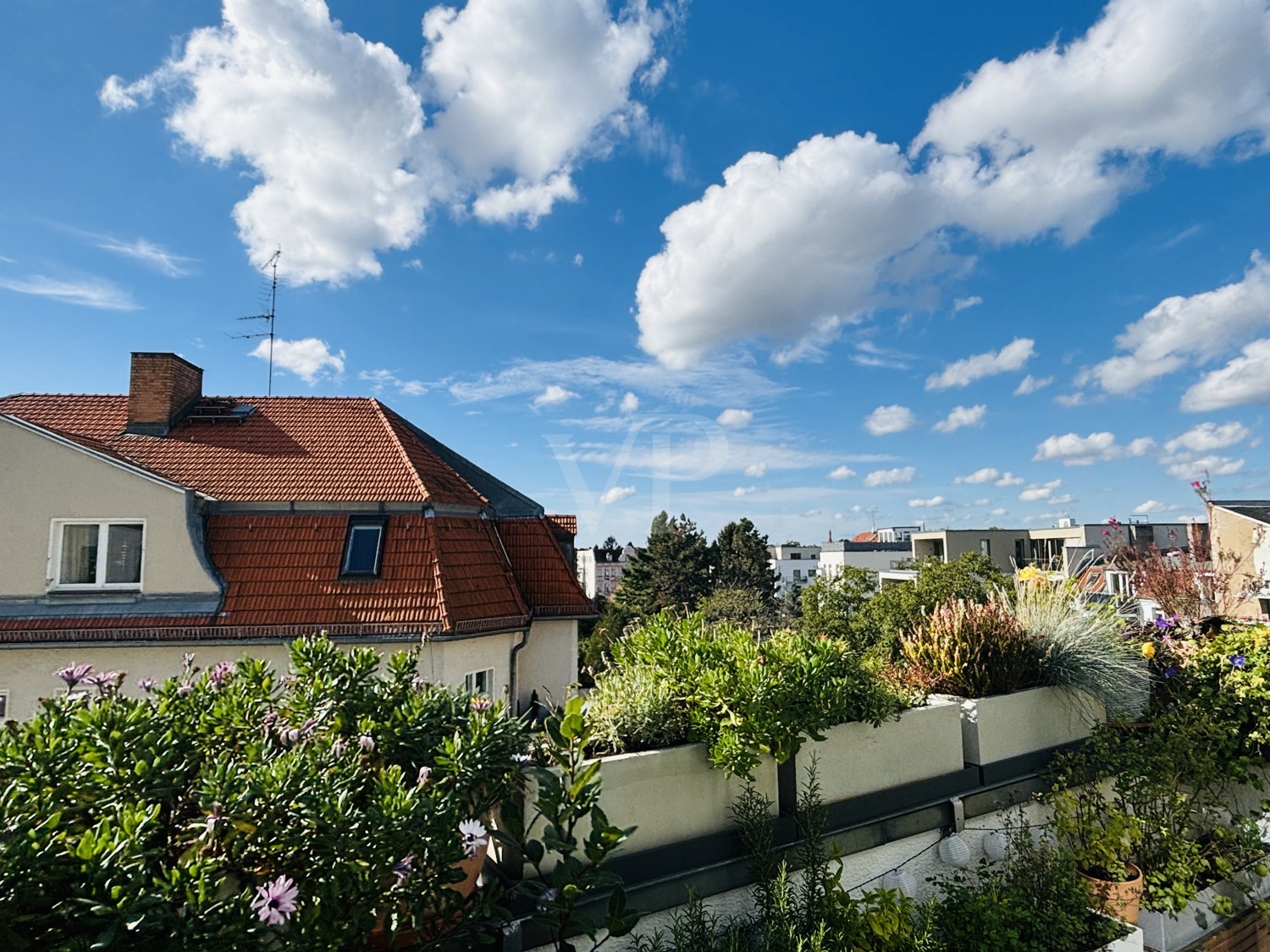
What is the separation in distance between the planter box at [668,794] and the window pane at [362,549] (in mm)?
6842

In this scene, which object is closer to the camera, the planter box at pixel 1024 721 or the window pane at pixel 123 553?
the planter box at pixel 1024 721

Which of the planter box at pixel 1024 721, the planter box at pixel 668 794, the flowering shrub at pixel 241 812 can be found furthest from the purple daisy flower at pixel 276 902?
the planter box at pixel 1024 721

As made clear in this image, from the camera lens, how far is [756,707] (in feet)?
10.1

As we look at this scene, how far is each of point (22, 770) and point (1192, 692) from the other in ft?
23.5

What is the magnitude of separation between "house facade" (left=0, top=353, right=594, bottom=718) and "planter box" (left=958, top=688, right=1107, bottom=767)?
4.46 metres

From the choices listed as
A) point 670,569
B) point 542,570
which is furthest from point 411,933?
point 670,569

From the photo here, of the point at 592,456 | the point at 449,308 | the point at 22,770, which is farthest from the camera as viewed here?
the point at 592,456

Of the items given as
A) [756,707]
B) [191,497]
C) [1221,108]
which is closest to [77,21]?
[191,497]

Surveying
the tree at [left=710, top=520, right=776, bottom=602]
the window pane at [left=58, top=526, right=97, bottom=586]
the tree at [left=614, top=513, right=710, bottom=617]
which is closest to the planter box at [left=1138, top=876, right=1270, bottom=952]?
the window pane at [left=58, top=526, right=97, bottom=586]

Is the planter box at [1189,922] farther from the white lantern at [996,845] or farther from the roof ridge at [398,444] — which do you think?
the roof ridge at [398,444]

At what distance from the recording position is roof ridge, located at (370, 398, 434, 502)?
9508 millimetres

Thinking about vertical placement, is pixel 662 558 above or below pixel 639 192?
below

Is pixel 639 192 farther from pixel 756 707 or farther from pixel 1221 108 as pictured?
pixel 756 707

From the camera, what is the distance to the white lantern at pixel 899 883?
3637mm
